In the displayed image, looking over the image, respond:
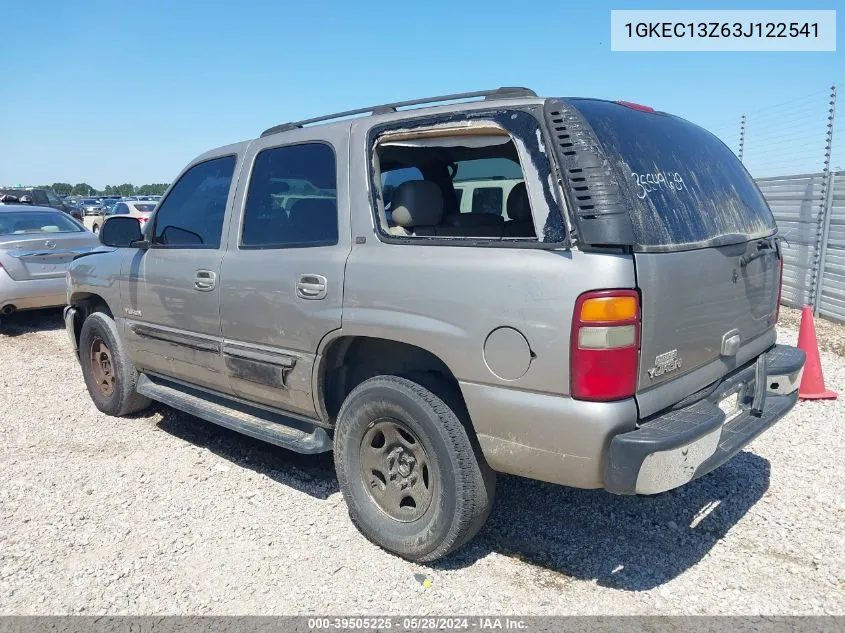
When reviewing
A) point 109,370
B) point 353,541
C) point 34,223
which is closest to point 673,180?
point 353,541

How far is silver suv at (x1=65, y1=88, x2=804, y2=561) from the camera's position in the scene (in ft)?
8.20

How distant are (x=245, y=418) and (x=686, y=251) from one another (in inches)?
103

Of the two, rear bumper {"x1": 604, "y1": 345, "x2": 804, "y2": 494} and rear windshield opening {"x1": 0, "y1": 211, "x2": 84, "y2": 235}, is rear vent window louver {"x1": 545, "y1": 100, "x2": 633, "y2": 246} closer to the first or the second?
rear bumper {"x1": 604, "y1": 345, "x2": 804, "y2": 494}

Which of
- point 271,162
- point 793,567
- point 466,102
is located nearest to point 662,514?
point 793,567

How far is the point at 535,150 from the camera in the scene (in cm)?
268

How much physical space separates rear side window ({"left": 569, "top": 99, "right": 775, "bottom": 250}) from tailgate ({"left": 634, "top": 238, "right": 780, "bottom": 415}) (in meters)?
0.08

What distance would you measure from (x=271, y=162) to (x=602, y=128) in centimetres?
196

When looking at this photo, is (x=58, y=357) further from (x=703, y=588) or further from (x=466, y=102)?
(x=703, y=588)

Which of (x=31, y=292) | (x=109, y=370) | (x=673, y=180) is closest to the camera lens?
(x=673, y=180)

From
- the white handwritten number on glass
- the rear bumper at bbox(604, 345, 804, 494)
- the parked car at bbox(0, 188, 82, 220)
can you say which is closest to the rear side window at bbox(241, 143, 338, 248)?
the white handwritten number on glass

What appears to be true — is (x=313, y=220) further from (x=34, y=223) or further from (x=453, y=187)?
(x=34, y=223)

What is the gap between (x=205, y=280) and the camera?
3.96 meters

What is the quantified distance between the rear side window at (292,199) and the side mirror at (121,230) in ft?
4.39

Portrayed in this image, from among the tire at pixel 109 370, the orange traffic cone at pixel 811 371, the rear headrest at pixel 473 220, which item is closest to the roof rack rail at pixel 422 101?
the rear headrest at pixel 473 220
